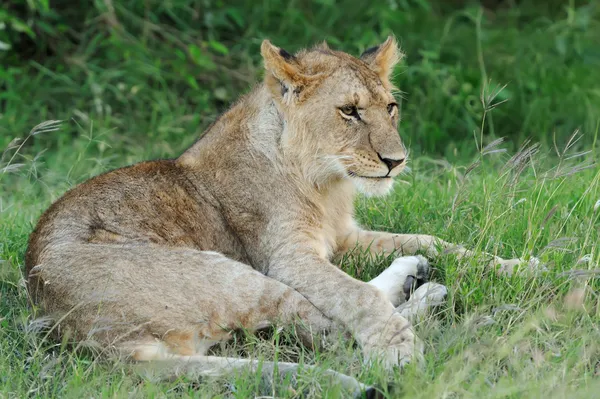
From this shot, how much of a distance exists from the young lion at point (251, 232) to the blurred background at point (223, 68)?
7.63ft

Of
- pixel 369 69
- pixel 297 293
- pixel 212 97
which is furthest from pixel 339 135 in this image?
pixel 212 97

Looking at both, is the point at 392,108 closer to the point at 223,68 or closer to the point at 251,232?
the point at 251,232

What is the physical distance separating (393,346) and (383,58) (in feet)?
4.50

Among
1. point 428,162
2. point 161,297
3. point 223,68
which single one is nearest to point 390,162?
point 161,297

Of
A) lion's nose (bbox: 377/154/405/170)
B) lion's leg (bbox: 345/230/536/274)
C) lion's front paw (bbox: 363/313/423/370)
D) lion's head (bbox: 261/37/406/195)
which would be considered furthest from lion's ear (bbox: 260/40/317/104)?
lion's front paw (bbox: 363/313/423/370)

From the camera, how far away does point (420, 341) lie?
3.19m

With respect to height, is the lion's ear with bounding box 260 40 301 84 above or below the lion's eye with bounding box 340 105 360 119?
above

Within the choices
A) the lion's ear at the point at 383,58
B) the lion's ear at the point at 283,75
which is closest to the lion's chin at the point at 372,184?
the lion's ear at the point at 283,75

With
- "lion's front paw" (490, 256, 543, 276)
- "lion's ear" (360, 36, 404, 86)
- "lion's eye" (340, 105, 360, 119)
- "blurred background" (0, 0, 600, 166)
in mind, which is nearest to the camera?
"lion's front paw" (490, 256, 543, 276)

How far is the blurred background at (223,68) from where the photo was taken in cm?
664

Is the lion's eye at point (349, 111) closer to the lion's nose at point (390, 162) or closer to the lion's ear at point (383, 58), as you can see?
the lion's nose at point (390, 162)

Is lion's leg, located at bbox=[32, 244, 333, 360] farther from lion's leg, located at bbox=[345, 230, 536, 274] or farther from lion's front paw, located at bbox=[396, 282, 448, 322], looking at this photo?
lion's leg, located at bbox=[345, 230, 536, 274]

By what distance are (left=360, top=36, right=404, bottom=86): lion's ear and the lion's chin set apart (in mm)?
514

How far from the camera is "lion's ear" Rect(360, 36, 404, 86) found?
4094 mm
